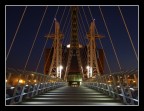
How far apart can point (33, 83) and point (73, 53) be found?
2682 inches

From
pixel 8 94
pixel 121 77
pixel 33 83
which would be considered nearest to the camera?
pixel 8 94

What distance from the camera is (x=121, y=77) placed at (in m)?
9.45

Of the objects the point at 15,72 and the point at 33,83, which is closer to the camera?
the point at 15,72
